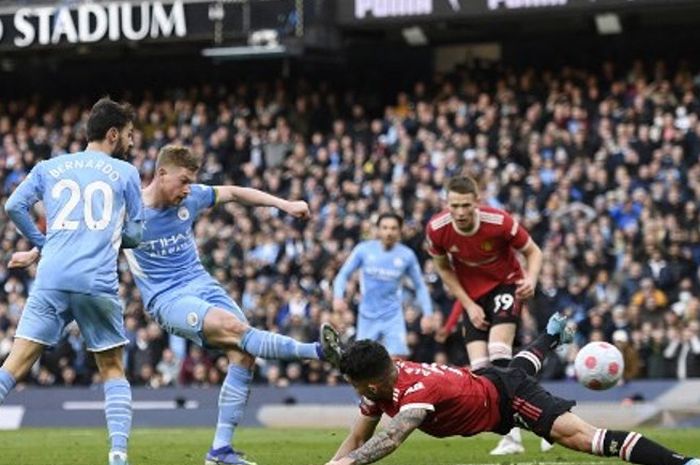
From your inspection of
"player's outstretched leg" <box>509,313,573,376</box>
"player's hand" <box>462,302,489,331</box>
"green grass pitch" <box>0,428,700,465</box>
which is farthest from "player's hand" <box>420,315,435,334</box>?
"player's outstretched leg" <box>509,313,573,376</box>

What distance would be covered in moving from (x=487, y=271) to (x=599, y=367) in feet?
9.58

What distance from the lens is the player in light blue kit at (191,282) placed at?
1183cm

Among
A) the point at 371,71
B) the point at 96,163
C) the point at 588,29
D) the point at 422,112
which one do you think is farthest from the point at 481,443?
the point at 371,71

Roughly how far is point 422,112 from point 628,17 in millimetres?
4468

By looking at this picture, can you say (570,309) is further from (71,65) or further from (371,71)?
(71,65)

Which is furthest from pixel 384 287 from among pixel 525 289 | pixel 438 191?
pixel 438 191

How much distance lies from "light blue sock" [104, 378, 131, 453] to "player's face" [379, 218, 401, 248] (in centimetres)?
931

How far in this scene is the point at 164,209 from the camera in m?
12.2

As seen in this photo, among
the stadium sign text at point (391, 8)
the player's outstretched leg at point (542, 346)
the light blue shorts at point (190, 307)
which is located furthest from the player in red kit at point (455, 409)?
the stadium sign text at point (391, 8)

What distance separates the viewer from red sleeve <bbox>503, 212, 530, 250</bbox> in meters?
14.2

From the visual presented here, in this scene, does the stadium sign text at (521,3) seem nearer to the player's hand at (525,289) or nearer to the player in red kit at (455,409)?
the player's hand at (525,289)

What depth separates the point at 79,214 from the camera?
10430 mm

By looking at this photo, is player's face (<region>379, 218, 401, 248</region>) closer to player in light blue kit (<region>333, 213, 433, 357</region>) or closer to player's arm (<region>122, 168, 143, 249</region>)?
player in light blue kit (<region>333, 213, 433, 357</region>)

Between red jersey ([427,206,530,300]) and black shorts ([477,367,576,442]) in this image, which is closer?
black shorts ([477,367,576,442])
